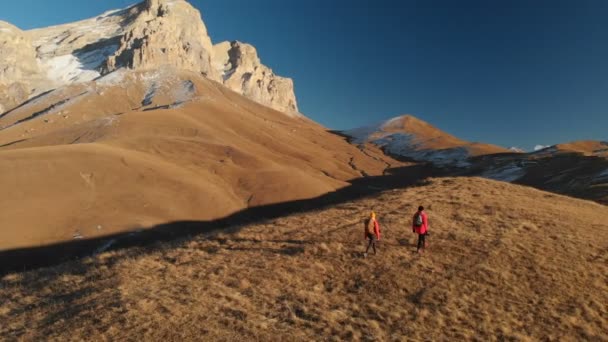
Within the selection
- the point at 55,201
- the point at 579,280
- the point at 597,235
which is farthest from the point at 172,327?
the point at 55,201

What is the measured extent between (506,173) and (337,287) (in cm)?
13427

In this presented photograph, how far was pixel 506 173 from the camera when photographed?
136 meters

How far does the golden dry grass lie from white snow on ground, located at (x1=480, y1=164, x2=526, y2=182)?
108 m

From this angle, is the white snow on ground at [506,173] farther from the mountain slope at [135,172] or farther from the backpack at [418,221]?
the backpack at [418,221]

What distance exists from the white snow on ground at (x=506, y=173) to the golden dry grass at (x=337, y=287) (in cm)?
10805

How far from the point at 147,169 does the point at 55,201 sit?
56.5ft

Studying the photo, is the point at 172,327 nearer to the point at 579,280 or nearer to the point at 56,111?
the point at 579,280

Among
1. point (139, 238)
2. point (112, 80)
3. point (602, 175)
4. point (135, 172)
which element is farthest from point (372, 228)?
point (112, 80)

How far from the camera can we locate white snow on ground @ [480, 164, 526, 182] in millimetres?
127625

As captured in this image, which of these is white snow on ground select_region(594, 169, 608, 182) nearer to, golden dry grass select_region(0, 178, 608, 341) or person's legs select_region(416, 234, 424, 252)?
golden dry grass select_region(0, 178, 608, 341)

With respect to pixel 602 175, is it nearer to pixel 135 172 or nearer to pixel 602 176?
pixel 602 176

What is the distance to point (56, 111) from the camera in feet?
468

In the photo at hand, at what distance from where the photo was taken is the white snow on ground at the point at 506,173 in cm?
12762

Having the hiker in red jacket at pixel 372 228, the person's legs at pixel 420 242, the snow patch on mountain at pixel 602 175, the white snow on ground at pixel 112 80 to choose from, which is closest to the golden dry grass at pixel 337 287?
the person's legs at pixel 420 242
